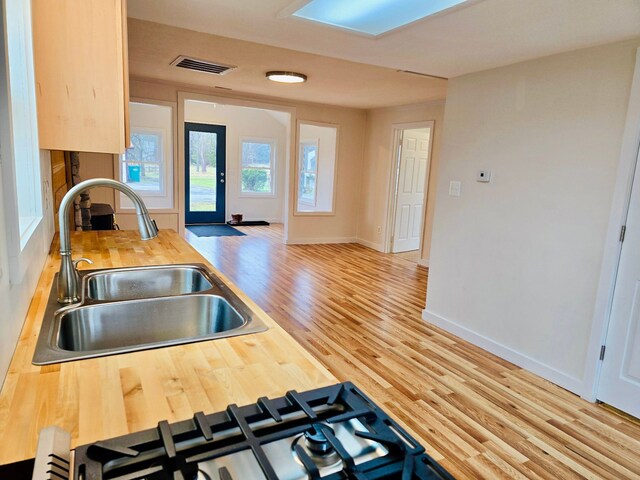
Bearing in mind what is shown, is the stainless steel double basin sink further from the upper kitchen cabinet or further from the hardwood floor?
the hardwood floor

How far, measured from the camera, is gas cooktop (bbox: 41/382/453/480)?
25.4 inches

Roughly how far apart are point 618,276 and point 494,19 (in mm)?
1619

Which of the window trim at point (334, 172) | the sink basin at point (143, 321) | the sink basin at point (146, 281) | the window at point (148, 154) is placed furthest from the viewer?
the window at point (148, 154)

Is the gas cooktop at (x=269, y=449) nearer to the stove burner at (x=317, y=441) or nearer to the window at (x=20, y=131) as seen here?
the stove burner at (x=317, y=441)

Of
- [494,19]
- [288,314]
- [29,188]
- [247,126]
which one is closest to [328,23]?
[494,19]

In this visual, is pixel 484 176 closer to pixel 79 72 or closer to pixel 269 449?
pixel 79 72

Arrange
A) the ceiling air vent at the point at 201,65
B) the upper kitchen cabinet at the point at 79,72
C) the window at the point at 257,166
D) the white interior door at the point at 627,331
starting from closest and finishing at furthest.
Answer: the upper kitchen cabinet at the point at 79,72
the white interior door at the point at 627,331
the ceiling air vent at the point at 201,65
the window at the point at 257,166

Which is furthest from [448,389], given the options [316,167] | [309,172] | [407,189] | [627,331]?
[309,172]

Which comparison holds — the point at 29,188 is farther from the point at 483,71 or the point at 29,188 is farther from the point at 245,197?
the point at 245,197

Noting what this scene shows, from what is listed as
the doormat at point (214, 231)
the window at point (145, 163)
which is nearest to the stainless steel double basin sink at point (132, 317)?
the doormat at point (214, 231)

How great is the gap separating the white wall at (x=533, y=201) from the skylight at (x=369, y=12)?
45.2 inches

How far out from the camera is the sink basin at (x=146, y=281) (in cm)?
172

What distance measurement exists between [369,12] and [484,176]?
5.07 ft

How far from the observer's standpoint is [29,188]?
1534mm
